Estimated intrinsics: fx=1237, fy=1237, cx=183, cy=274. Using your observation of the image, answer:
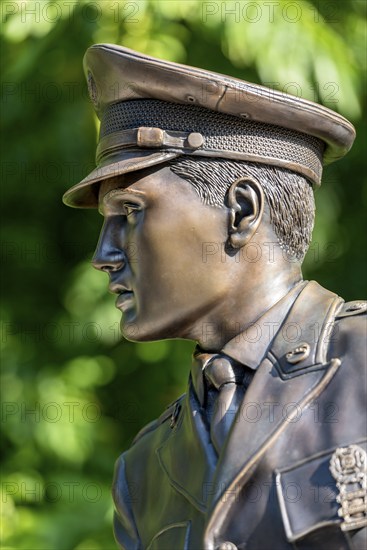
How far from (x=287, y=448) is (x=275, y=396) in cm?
13

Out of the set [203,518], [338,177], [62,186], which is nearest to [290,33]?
[338,177]

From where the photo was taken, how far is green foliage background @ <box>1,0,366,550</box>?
5023mm

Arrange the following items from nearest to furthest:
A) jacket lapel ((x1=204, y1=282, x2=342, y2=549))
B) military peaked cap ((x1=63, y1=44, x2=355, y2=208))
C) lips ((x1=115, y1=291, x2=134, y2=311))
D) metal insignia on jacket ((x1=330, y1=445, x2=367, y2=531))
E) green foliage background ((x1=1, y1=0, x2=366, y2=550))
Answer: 1. metal insignia on jacket ((x1=330, y1=445, x2=367, y2=531))
2. jacket lapel ((x1=204, y1=282, x2=342, y2=549))
3. military peaked cap ((x1=63, y1=44, x2=355, y2=208))
4. lips ((x1=115, y1=291, x2=134, y2=311))
5. green foliage background ((x1=1, y1=0, x2=366, y2=550))

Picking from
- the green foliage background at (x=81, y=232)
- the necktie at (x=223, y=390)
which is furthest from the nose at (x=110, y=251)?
the green foliage background at (x=81, y=232)

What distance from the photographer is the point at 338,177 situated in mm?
5883

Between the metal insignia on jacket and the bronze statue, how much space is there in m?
0.11

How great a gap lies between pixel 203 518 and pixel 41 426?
2.72 metres

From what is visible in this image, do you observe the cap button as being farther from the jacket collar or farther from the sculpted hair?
the jacket collar

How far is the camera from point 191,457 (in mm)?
3074

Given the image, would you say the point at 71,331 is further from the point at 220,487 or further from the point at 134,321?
the point at 220,487

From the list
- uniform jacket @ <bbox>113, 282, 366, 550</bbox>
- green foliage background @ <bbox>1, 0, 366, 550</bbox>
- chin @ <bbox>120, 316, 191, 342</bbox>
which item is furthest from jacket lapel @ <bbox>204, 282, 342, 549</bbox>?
green foliage background @ <bbox>1, 0, 366, 550</bbox>

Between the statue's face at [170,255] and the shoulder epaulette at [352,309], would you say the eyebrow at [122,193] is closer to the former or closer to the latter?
the statue's face at [170,255]

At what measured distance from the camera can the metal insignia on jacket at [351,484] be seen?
8.84 ft

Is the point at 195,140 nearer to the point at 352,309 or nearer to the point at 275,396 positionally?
the point at 352,309
